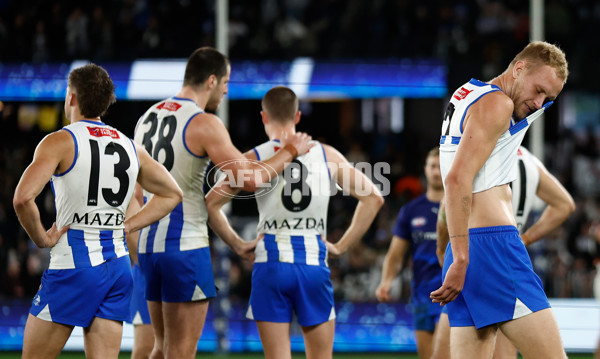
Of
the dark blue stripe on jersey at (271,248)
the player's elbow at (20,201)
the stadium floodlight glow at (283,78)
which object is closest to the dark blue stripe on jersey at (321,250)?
the dark blue stripe on jersey at (271,248)

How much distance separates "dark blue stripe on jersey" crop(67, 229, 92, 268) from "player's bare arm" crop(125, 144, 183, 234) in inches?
14.1

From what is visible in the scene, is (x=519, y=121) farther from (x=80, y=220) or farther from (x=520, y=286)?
(x=80, y=220)

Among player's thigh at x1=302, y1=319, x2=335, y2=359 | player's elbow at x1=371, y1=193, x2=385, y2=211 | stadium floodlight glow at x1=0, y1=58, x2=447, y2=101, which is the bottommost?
player's thigh at x1=302, y1=319, x2=335, y2=359

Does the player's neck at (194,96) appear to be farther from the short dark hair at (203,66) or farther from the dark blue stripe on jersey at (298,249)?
the dark blue stripe on jersey at (298,249)

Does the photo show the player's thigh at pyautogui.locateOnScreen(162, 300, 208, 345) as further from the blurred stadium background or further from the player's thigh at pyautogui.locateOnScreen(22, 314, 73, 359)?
the blurred stadium background

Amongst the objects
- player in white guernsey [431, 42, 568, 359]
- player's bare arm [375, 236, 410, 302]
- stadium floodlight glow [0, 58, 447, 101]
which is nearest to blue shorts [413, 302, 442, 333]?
player's bare arm [375, 236, 410, 302]

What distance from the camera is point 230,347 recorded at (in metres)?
10.8

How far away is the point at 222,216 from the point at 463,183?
223 centimetres

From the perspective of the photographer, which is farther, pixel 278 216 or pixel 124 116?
pixel 124 116

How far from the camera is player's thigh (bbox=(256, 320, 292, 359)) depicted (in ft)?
16.4

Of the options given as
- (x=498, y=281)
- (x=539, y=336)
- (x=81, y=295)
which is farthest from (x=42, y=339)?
(x=539, y=336)

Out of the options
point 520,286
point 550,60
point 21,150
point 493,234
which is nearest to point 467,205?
point 493,234

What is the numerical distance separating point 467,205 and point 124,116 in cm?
1009

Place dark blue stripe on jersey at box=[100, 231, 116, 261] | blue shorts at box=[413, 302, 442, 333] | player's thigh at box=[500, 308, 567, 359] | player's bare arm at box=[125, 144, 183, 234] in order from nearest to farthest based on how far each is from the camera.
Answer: player's thigh at box=[500, 308, 567, 359] < dark blue stripe on jersey at box=[100, 231, 116, 261] < player's bare arm at box=[125, 144, 183, 234] < blue shorts at box=[413, 302, 442, 333]
